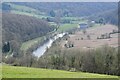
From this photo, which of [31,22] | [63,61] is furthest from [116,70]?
[31,22]

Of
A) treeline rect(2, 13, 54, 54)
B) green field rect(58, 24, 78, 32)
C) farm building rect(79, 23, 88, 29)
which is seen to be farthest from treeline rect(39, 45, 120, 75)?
farm building rect(79, 23, 88, 29)

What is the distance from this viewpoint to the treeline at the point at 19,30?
103 metres

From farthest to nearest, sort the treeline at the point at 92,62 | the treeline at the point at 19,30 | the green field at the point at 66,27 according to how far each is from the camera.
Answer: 1. the green field at the point at 66,27
2. the treeline at the point at 19,30
3. the treeline at the point at 92,62

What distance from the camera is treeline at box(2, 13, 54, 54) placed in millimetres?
103463

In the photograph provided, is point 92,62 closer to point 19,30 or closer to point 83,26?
point 19,30

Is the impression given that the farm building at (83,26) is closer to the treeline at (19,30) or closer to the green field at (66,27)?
the green field at (66,27)

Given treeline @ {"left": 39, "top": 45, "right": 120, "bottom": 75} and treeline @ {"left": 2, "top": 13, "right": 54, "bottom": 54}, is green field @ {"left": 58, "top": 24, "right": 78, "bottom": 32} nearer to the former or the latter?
treeline @ {"left": 2, "top": 13, "right": 54, "bottom": 54}

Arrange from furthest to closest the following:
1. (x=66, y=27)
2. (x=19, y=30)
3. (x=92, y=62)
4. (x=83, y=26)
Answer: (x=83, y=26)
(x=66, y=27)
(x=19, y=30)
(x=92, y=62)

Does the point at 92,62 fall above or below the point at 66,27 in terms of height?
below

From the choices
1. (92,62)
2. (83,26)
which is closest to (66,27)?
(83,26)

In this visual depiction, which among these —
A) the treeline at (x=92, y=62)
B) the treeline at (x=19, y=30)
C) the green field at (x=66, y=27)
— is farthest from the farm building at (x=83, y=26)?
the treeline at (x=92, y=62)

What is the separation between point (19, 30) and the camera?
5256 inches

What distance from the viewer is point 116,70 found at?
5062 centimetres

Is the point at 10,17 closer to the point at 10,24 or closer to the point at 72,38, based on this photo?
the point at 10,24
